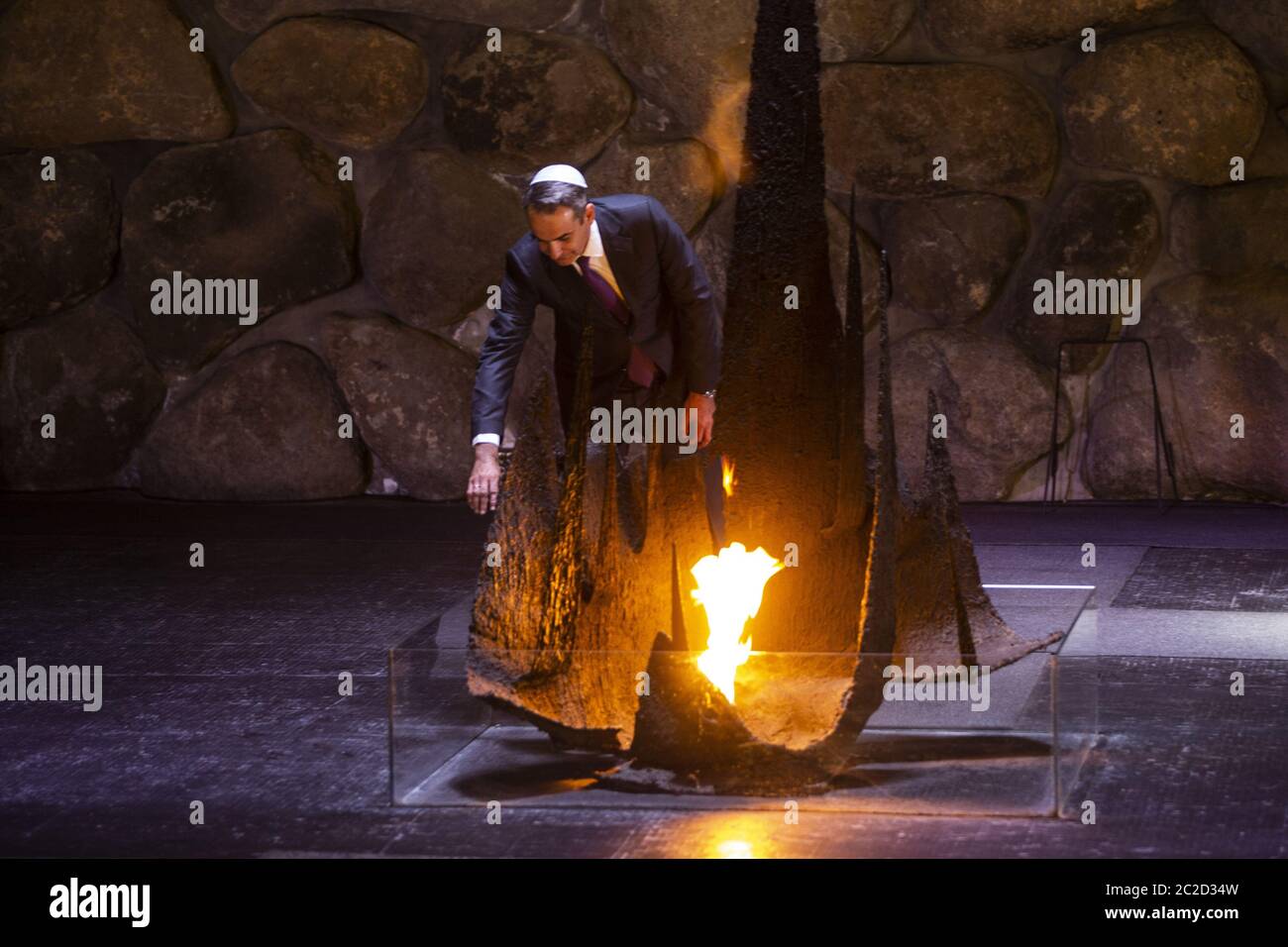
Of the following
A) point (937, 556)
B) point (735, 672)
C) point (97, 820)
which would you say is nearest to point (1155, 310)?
point (937, 556)

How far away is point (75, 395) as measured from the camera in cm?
622

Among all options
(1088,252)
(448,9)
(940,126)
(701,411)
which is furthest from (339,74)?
(701,411)

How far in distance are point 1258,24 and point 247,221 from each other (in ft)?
9.95

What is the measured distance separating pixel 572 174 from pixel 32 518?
3209 mm

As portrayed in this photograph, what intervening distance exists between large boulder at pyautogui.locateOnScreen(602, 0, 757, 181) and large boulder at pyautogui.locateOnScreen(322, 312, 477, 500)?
100cm

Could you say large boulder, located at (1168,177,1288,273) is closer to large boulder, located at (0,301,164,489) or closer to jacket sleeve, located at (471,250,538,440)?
jacket sleeve, located at (471,250,538,440)

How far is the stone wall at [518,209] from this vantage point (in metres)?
5.50

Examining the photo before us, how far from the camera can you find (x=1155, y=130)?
18.0 ft

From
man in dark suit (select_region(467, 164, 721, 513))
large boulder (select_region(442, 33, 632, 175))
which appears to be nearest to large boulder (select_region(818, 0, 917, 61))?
large boulder (select_region(442, 33, 632, 175))

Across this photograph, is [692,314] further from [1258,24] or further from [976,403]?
[1258,24]

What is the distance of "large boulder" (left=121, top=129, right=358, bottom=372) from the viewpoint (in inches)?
234

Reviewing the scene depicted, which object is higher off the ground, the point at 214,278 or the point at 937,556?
the point at 214,278

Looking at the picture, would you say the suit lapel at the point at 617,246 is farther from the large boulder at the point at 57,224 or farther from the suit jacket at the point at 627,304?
the large boulder at the point at 57,224

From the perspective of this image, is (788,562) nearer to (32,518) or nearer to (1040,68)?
(1040,68)
